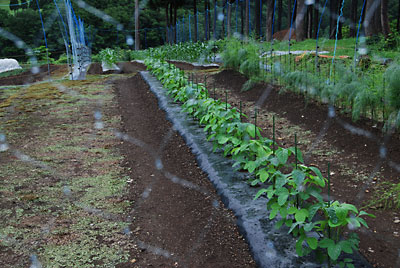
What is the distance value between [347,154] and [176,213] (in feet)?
5.70

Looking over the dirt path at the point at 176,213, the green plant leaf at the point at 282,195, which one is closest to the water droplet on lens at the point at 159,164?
the dirt path at the point at 176,213

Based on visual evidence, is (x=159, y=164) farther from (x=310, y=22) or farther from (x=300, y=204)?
(x=310, y=22)

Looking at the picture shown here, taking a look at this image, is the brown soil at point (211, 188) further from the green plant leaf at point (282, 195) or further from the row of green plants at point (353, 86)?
the green plant leaf at point (282, 195)

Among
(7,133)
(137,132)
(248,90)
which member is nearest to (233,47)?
(248,90)

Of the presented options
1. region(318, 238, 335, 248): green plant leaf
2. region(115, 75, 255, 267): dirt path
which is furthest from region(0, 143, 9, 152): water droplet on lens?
region(318, 238, 335, 248): green plant leaf

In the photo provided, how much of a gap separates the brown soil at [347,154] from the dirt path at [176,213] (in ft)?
2.50

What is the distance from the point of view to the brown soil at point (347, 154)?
2.07 m

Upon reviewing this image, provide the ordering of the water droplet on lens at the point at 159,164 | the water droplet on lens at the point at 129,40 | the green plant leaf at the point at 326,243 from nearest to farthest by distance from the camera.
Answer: the green plant leaf at the point at 326,243 < the water droplet on lens at the point at 159,164 < the water droplet on lens at the point at 129,40

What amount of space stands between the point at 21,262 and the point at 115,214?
69 cm

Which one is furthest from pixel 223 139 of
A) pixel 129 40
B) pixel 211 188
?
pixel 129 40

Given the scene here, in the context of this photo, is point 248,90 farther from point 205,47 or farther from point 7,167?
point 205,47

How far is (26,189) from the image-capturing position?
290cm

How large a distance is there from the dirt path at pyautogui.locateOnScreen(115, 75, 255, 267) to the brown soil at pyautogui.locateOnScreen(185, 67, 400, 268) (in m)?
0.76

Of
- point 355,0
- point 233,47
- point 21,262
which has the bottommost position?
point 21,262
